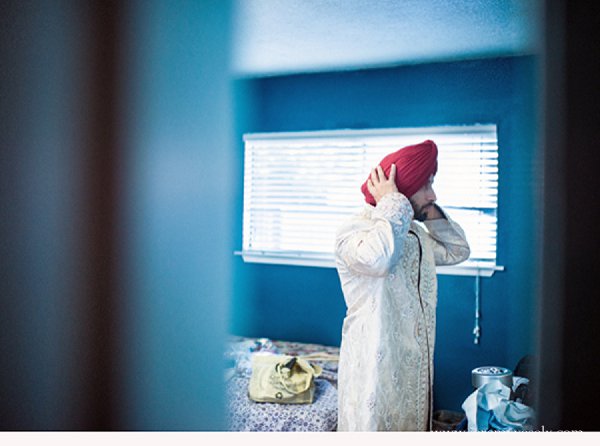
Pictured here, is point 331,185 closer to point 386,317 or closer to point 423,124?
point 423,124

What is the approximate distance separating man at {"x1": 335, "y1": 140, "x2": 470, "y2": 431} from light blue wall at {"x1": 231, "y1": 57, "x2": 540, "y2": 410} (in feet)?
0.98

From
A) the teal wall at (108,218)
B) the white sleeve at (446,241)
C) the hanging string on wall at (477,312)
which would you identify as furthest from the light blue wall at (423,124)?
the teal wall at (108,218)

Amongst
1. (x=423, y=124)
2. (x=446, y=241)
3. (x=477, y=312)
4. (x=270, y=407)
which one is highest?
(x=423, y=124)

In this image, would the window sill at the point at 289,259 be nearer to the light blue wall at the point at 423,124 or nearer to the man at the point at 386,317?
the light blue wall at the point at 423,124

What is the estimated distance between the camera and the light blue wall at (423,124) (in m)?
1.65

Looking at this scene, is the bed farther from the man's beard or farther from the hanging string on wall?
the man's beard

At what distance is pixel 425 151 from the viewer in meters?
1.45

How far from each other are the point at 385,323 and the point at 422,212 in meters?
0.35

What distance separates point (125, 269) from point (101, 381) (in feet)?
0.86

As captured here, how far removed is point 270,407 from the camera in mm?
1560

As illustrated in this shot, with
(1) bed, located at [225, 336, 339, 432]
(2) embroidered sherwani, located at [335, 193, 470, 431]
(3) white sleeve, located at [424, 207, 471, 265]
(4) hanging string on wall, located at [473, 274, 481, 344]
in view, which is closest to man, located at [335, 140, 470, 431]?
(2) embroidered sherwani, located at [335, 193, 470, 431]

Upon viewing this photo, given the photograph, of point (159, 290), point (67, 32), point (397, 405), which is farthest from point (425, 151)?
point (67, 32)

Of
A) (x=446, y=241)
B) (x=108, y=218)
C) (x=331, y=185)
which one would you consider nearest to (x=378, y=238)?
(x=446, y=241)
